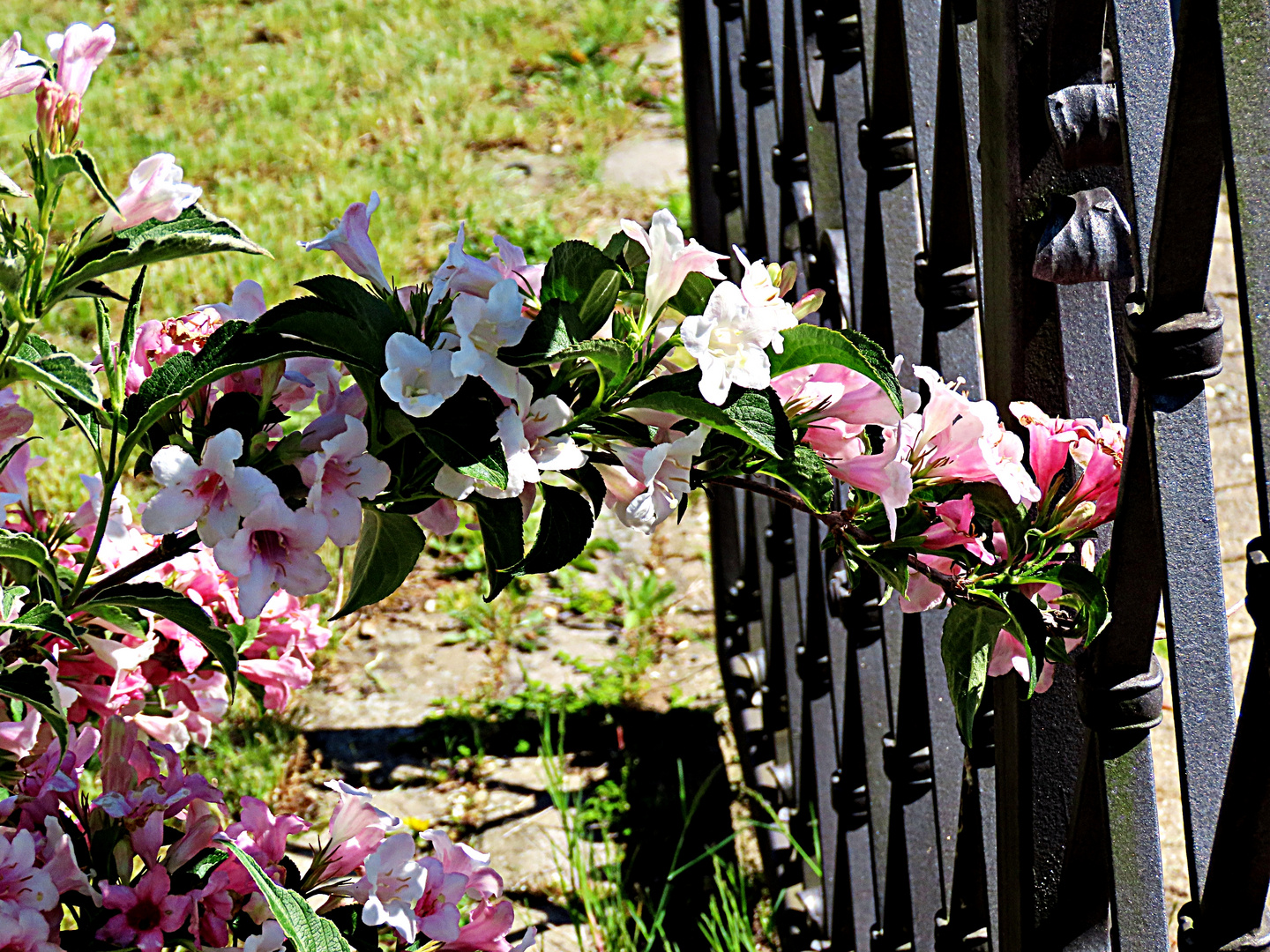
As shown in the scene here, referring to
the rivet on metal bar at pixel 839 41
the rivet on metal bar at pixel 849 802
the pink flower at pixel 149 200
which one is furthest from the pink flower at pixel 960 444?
the rivet on metal bar at pixel 849 802

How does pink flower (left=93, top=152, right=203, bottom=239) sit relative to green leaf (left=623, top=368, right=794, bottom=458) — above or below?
above

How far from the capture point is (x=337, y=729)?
245 centimetres

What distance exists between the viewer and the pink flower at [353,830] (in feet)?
2.96

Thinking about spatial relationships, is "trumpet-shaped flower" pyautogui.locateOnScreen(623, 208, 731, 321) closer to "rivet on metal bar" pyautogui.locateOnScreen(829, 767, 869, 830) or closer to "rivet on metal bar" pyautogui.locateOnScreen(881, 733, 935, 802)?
"rivet on metal bar" pyautogui.locateOnScreen(881, 733, 935, 802)

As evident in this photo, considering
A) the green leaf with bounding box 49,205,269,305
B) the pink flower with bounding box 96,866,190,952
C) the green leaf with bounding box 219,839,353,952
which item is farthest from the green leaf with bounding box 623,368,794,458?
the pink flower with bounding box 96,866,190,952

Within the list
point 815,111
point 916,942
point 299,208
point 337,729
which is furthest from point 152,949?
point 299,208

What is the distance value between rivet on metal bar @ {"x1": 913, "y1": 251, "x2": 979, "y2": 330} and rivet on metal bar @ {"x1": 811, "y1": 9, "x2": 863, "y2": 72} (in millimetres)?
401

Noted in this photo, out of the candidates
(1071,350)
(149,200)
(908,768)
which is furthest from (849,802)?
(149,200)

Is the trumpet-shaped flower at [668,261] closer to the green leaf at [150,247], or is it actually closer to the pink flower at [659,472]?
the pink flower at [659,472]

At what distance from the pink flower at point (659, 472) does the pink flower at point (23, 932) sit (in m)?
0.44

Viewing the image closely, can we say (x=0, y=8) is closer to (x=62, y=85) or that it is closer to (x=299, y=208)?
(x=299, y=208)

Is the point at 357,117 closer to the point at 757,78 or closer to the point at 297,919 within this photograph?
the point at 757,78

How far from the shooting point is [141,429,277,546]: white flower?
2.08 ft

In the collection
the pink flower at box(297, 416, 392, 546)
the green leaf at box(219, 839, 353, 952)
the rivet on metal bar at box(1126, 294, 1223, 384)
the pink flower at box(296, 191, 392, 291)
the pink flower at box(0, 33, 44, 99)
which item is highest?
the pink flower at box(0, 33, 44, 99)
